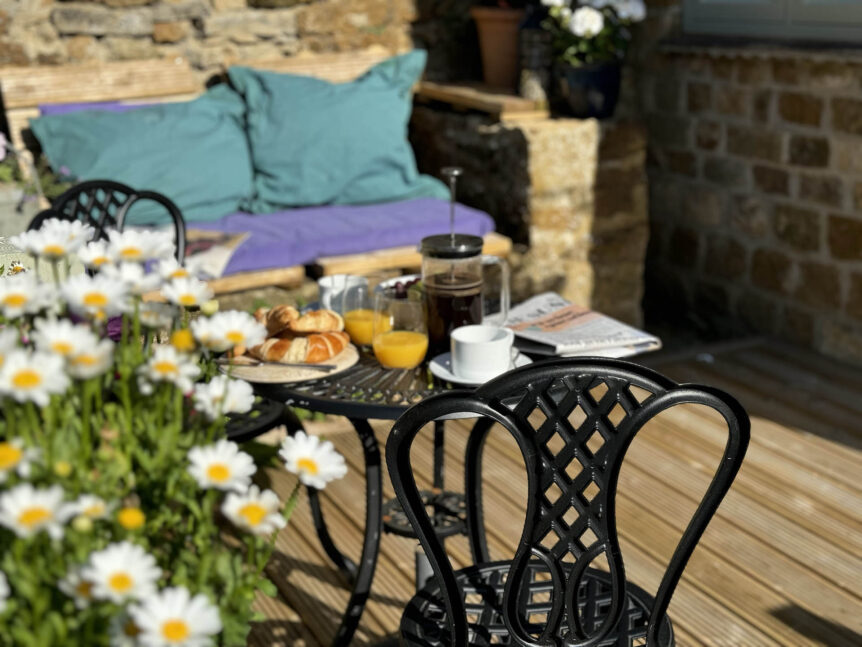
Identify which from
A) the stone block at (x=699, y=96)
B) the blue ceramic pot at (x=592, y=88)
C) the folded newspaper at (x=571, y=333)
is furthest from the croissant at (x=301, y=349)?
the stone block at (x=699, y=96)

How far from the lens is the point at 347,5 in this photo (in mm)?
4363

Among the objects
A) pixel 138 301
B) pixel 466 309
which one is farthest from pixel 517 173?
pixel 138 301

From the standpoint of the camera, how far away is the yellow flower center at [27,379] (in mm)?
762

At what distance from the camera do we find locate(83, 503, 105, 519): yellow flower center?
2.51 feet

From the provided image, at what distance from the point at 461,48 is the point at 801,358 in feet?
6.72

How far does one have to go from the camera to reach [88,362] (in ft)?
2.60

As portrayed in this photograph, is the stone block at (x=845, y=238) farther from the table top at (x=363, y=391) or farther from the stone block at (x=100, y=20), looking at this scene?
the stone block at (x=100, y=20)

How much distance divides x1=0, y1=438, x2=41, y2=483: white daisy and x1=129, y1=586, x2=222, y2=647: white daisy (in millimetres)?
135

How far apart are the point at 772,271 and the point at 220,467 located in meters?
3.50

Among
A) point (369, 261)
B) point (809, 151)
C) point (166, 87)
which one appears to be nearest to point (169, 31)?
point (166, 87)

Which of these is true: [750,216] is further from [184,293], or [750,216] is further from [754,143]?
[184,293]

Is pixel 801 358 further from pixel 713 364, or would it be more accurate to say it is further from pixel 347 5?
pixel 347 5

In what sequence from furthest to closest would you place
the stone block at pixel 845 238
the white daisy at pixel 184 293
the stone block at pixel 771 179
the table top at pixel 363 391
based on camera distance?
the stone block at pixel 771 179 < the stone block at pixel 845 238 < the table top at pixel 363 391 < the white daisy at pixel 184 293

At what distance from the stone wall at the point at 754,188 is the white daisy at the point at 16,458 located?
327cm
